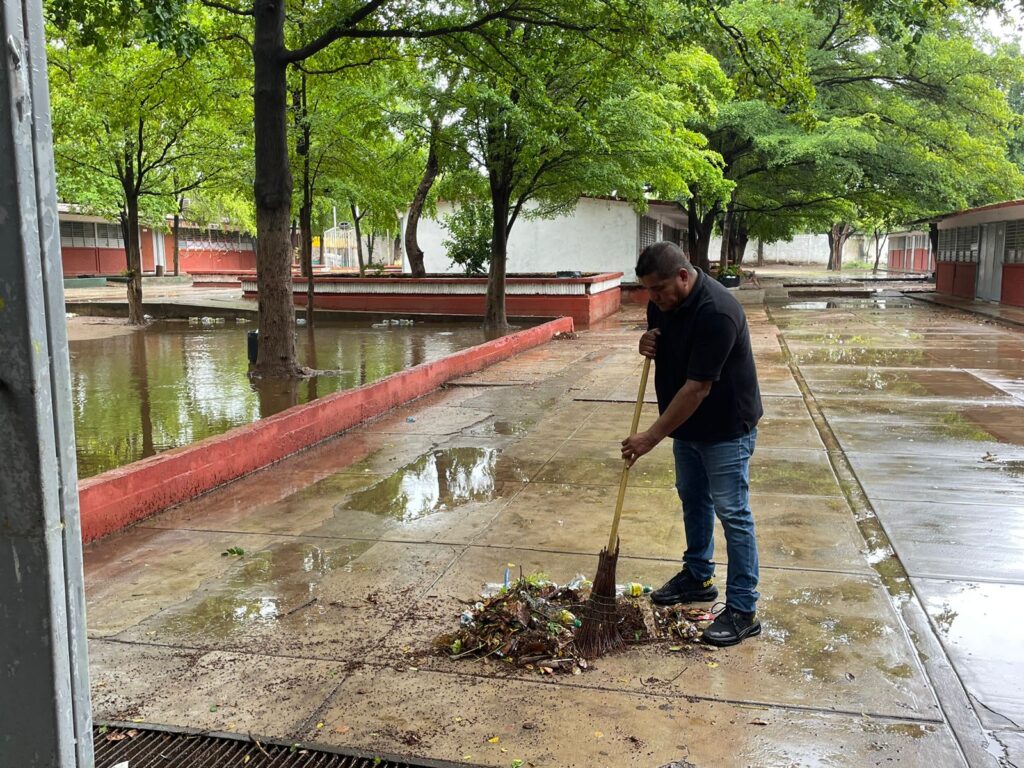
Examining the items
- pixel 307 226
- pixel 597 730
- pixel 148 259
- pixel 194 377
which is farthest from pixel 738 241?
pixel 597 730

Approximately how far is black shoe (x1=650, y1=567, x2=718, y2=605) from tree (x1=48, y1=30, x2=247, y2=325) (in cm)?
1250

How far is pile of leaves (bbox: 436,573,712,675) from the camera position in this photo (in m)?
3.72

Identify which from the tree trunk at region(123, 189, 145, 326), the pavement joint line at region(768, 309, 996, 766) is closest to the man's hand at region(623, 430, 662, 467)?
the pavement joint line at region(768, 309, 996, 766)

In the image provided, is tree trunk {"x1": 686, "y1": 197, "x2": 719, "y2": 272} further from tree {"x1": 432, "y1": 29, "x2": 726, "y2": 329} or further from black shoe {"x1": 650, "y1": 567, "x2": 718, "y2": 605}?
black shoe {"x1": 650, "y1": 567, "x2": 718, "y2": 605}

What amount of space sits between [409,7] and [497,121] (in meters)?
3.23

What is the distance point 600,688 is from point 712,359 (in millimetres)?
1435

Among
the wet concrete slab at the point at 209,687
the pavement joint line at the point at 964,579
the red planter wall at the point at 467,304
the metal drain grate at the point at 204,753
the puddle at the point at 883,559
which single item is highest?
the red planter wall at the point at 467,304

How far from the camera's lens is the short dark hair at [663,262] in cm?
373

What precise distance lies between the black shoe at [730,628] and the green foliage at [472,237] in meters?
20.9

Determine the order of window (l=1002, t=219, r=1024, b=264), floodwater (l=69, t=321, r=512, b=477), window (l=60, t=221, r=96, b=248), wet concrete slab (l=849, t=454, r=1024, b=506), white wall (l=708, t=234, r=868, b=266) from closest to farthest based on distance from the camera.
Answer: wet concrete slab (l=849, t=454, r=1024, b=506), floodwater (l=69, t=321, r=512, b=477), window (l=1002, t=219, r=1024, b=264), window (l=60, t=221, r=96, b=248), white wall (l=708, t=234, r=868, b=266)

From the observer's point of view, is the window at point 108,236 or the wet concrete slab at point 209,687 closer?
the wet concrete slab at point 209,687

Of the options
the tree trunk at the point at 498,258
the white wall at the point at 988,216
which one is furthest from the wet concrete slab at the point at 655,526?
the white wall at the point at 988,216

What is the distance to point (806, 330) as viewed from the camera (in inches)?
712

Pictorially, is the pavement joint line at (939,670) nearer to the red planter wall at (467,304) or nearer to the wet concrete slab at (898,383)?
the wet concrete slab at (898,383)
